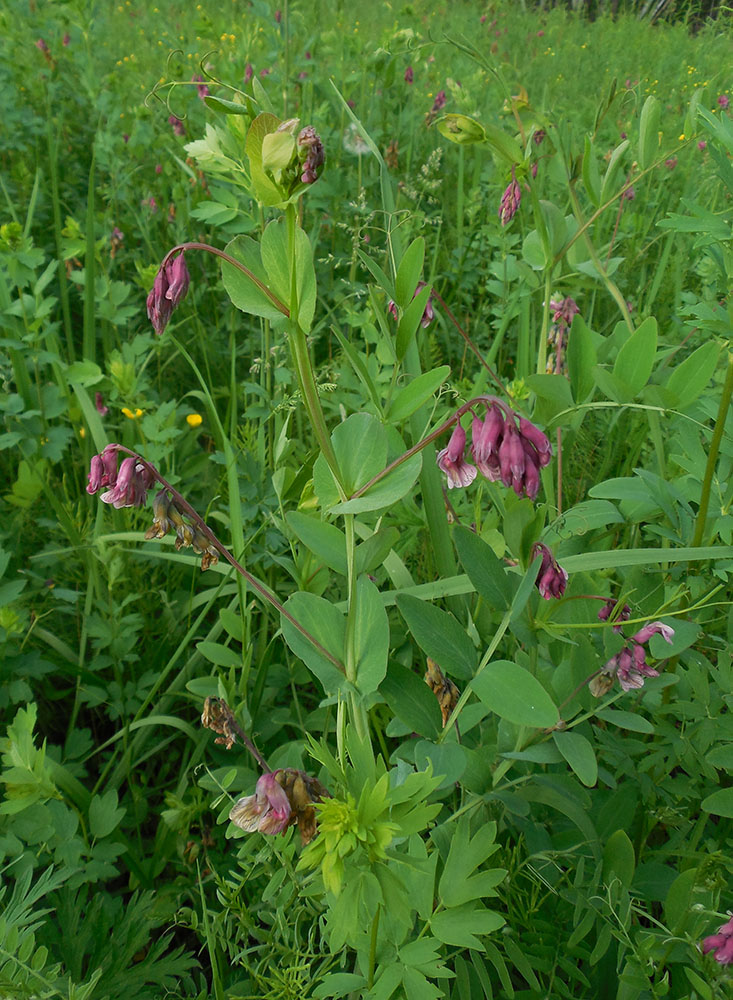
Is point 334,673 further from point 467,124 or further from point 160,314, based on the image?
point 467,124

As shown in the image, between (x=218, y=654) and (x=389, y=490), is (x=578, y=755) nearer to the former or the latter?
(x=389, y=490)

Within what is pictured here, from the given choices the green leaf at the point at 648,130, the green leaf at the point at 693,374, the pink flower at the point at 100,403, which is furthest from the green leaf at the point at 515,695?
the pink flower at the point at 100,403

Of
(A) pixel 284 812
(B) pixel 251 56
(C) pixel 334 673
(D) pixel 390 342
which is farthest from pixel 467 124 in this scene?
(B) pixel 251 56

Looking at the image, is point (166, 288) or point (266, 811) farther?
point (166, 288)

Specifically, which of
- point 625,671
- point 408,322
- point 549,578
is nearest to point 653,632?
point 625,671

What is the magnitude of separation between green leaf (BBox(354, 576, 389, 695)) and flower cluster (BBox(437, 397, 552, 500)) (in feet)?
0.56

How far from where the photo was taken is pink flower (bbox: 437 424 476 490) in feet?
2.71

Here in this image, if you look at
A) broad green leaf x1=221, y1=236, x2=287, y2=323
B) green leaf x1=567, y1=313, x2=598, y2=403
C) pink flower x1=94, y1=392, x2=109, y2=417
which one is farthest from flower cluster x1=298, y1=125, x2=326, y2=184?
pink flower x1=94, y1=392, x2=109, y2=417

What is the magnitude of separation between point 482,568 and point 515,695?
5.4 inches

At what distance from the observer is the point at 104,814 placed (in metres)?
1.14

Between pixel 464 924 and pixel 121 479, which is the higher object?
pixel 121 479

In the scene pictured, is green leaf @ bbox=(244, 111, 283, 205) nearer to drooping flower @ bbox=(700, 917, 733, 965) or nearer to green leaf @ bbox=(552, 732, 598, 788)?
green leaf @ bbox=(552, 732, 598, 788)

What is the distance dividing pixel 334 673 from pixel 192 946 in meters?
0.71

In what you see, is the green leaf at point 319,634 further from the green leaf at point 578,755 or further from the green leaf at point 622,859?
the green leaf at point 622,859
